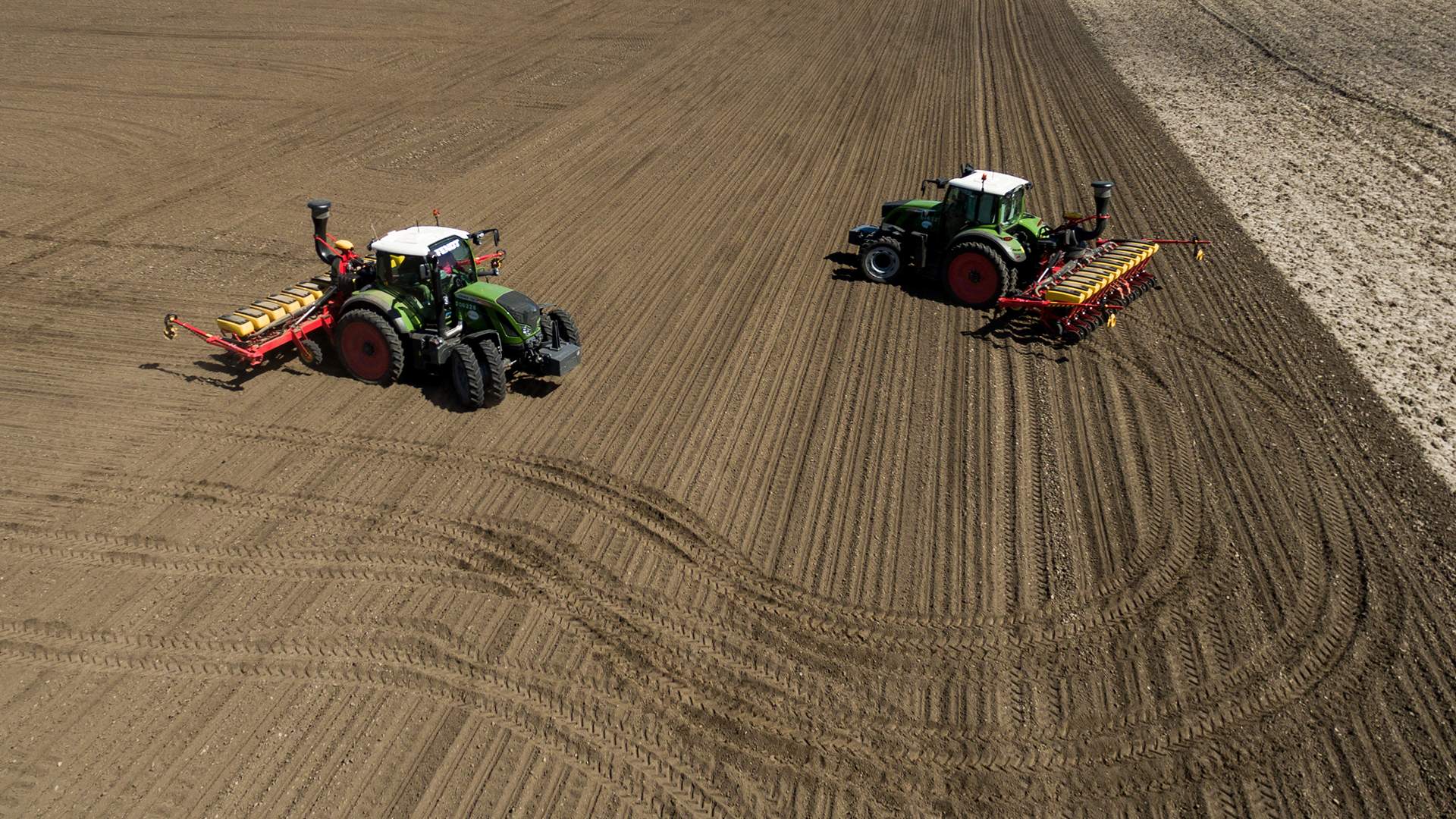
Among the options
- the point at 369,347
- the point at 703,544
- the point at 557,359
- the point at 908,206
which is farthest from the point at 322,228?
Answer: the point at 908,206

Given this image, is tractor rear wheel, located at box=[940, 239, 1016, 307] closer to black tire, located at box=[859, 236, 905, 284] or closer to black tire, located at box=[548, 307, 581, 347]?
black tire, located at box=[859, 236, 905, 284]

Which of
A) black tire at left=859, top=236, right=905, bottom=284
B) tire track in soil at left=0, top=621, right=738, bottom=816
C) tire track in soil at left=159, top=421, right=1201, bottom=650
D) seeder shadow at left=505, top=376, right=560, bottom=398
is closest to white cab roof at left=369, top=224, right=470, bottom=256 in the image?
seeder shadow at left=505, top=376, right=560, bottom=398

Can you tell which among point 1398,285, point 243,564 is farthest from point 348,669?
point 1398,285

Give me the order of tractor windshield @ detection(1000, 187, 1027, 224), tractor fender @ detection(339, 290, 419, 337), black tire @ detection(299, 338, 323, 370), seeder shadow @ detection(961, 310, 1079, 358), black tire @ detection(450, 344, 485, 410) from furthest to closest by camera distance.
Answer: tractor windshield @ detection(1000, 187, 1027, 224) → seeder shadow @ detection(961, 310, 1079, 358) → black tire @ detection(299, 338, 323, 370) → tractor fender @ detection(339, 290, 419, 337) → black tire @ detection(450, 344, 485, 410)

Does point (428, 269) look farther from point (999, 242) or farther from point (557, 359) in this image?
point (999, 242)

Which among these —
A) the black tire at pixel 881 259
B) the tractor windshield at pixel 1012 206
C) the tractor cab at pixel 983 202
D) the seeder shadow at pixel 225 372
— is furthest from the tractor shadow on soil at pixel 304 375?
the tractor windshield at pixel 1012 206

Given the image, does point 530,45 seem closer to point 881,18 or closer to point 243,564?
point 881,18

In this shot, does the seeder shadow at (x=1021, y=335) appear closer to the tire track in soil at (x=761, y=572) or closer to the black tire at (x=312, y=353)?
the tire track in soil at (x=761, y=572)
